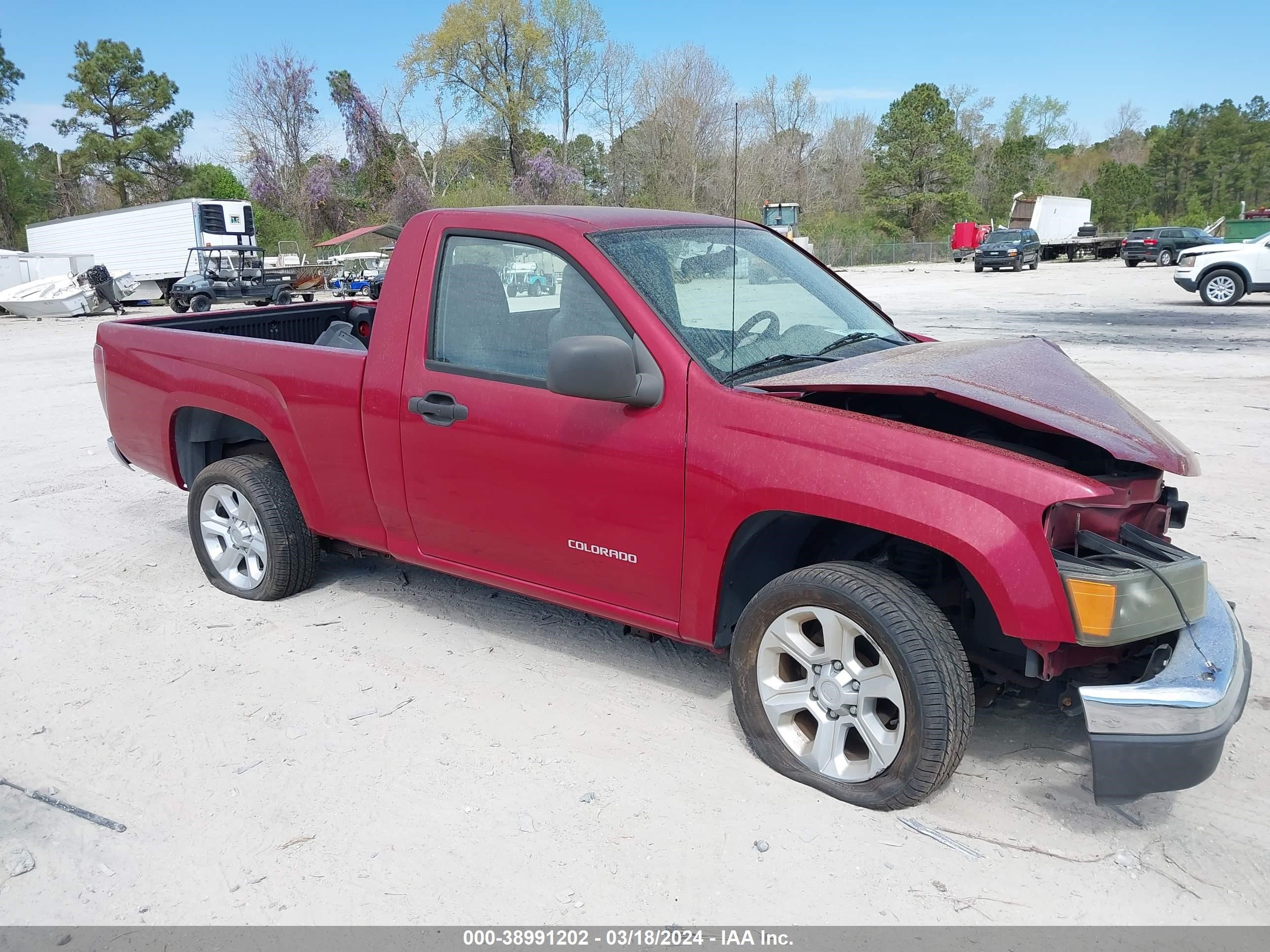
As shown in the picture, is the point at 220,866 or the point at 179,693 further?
the point at 179,693

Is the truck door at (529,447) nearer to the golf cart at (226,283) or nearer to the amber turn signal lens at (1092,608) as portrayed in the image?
the amber turn signal lens at (1092,608)

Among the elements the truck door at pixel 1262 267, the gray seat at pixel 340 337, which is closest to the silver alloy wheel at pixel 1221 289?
the truck door at pixel 1262 267

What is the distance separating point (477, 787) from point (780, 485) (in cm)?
143

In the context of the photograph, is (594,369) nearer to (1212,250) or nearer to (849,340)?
(849,340)

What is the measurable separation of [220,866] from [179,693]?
128 centimetres

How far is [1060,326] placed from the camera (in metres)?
17.8

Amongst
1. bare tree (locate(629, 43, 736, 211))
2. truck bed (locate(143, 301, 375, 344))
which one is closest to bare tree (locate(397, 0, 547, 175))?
bare tree (locate(629, 43, 736, 211))

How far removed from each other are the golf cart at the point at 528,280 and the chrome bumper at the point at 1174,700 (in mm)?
2300

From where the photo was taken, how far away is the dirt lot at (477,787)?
9.07 ft

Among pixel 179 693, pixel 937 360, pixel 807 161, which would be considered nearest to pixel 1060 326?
pixel 937 360

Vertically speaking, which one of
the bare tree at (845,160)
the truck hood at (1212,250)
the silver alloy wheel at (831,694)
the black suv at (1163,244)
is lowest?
the silver alloy wheel at (831,694)

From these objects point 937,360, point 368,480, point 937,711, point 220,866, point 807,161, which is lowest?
point 220,866

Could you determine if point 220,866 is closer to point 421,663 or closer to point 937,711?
point 421,663

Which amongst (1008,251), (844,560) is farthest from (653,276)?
(1008,251)
